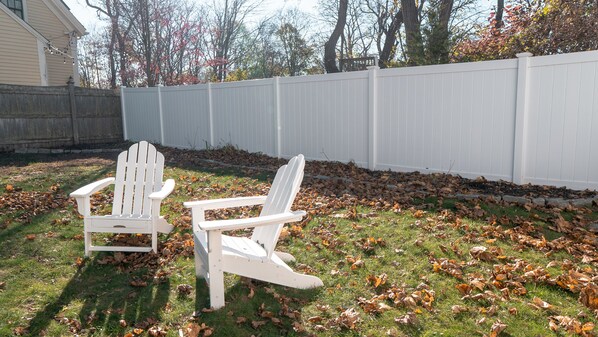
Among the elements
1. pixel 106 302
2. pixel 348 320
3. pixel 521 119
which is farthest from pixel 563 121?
pixel 106 302

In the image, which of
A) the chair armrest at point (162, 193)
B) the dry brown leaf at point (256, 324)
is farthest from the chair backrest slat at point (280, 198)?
the chair armrest at point (162, 193)

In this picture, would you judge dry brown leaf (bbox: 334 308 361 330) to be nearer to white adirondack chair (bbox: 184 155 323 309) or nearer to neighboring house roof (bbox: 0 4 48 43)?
white adirondack chair (bbox: 184 155 323 309)

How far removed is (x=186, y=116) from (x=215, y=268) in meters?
8.99

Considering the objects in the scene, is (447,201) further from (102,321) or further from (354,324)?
(102,321)

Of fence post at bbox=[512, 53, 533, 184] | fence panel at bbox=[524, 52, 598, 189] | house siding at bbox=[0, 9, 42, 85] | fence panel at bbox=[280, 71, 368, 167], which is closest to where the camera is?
fence panel at bbox=[524, 52, 598, 189]

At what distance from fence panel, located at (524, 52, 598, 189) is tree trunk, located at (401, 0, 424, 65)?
3.54m

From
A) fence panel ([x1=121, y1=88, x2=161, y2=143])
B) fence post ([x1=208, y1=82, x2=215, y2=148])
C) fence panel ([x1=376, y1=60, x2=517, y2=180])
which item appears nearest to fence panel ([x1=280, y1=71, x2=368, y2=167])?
fence panel ([x1=376, y1=60, x2=517, y2=180])

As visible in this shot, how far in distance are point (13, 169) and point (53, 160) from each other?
1.48 meters

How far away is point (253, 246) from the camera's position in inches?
134

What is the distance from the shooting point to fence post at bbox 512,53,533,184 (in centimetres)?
577

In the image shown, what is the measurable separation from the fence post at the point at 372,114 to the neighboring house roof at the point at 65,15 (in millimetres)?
14559

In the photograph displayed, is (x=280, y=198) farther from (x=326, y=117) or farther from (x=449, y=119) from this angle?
(x=326, y=117)

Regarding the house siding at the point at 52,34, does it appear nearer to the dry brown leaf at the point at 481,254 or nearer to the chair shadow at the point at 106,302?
the chair shadow at the point at 106,302

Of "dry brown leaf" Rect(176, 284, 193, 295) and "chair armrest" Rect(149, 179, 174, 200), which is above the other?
"chair armrest" Rect(149, 179, 174, 200)
